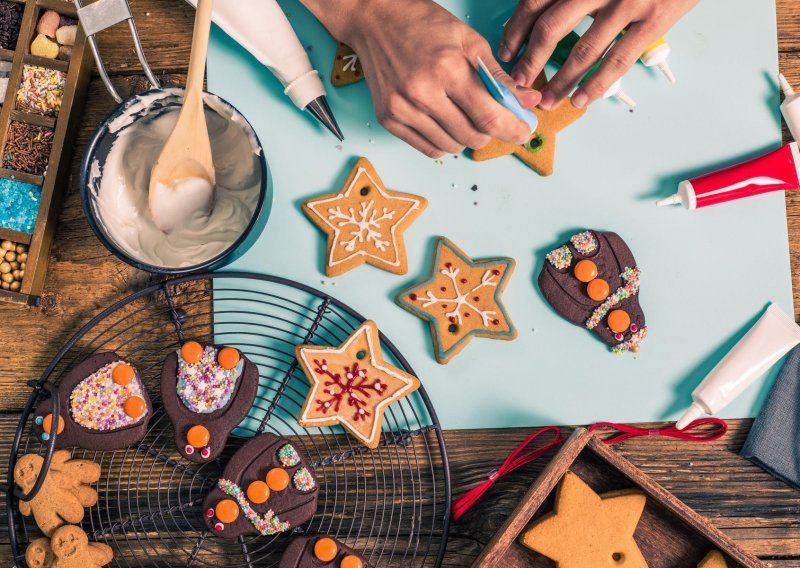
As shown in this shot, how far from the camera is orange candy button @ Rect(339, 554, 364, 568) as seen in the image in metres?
1.15

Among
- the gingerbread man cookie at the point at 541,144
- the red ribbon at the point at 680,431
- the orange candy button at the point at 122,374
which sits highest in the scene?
the gingerbread man cookie at the point at 541,144

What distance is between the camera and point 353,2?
114 cm

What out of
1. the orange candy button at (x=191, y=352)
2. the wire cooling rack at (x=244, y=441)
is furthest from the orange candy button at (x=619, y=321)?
the orange candy button at (x=191, y=352)

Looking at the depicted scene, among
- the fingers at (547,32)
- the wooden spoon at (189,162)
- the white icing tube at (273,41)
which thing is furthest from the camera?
the white icing tube at (273,41)

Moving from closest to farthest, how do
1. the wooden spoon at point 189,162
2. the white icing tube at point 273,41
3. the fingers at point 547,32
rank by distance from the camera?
1. the wooden spoon at point 189,162
2. the fingers at point 547,32
3. the white icing tube at point 273,41

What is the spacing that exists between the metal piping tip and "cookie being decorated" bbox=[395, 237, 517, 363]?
0.29 m

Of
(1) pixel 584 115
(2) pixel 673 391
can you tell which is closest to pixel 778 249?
(2) pixel 673 391

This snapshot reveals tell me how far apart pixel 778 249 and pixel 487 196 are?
20.9 inches

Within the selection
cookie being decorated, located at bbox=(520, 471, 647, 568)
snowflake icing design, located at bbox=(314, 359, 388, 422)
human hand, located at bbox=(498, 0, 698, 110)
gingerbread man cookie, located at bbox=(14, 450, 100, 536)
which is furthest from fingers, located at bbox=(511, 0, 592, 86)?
gingerbread man cookie, located at bbox=(14, 450, 100, 536)

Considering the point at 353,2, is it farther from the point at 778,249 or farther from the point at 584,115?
the point at 778,249

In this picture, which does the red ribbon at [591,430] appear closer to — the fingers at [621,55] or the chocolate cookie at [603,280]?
the chocolate cookie at [603,280]

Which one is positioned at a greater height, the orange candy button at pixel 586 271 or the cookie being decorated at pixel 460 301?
the orange candy button at pixel 586 271

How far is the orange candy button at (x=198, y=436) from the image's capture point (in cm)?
116

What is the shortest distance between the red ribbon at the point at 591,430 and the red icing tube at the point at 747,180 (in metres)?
0.39
